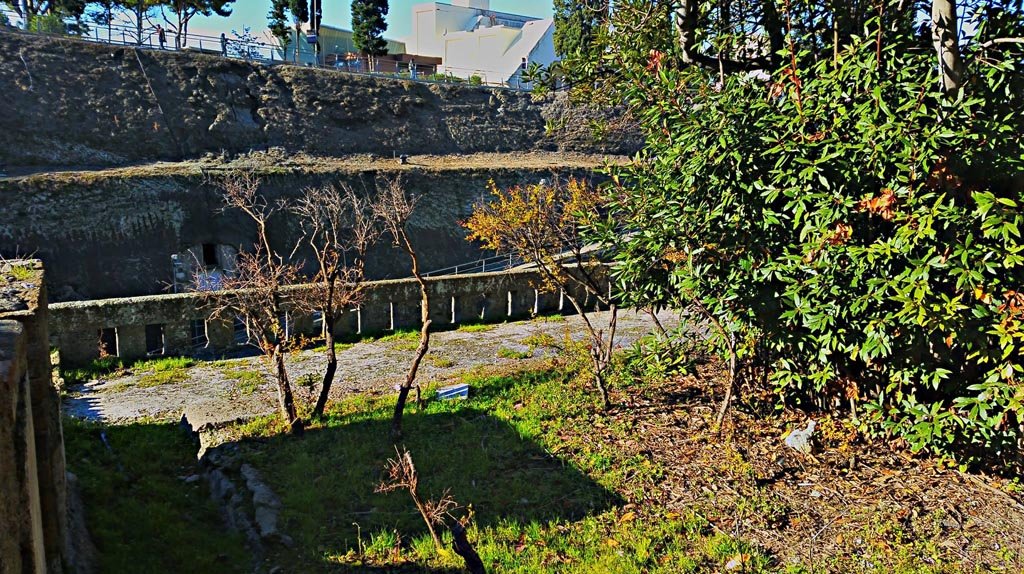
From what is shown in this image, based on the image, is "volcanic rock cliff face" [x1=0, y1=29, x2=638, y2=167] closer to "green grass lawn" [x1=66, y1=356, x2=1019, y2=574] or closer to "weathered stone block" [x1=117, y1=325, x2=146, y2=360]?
"weathered stone block" [x1=117, y1=325, x2=146, y2=360]

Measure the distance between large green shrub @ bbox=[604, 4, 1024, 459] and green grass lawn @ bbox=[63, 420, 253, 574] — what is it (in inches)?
165

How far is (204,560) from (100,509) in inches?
52.3

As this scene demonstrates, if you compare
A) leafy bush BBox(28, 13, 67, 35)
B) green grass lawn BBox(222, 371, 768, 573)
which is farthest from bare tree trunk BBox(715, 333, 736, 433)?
leafy bush BBox(28, 13, 67, 35)

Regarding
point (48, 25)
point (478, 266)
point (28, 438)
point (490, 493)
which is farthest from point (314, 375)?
point (48, 25)

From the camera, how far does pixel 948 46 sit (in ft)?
17.6

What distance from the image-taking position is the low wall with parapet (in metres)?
9.87

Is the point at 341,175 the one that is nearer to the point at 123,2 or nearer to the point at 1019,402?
the point at 123,2

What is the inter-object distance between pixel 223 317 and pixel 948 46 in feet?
31.8

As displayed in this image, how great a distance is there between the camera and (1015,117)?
536 cm

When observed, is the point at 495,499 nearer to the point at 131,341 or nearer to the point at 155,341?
the point at 131,341

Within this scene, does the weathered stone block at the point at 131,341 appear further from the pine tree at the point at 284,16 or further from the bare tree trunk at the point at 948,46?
the pine tree at the point at 284,16

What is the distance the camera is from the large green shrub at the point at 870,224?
203 inches

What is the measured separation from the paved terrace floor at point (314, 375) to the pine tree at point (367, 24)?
35.8 m

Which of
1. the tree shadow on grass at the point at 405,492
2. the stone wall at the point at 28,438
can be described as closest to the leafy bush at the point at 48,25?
the stone wall at the point at 28,438
